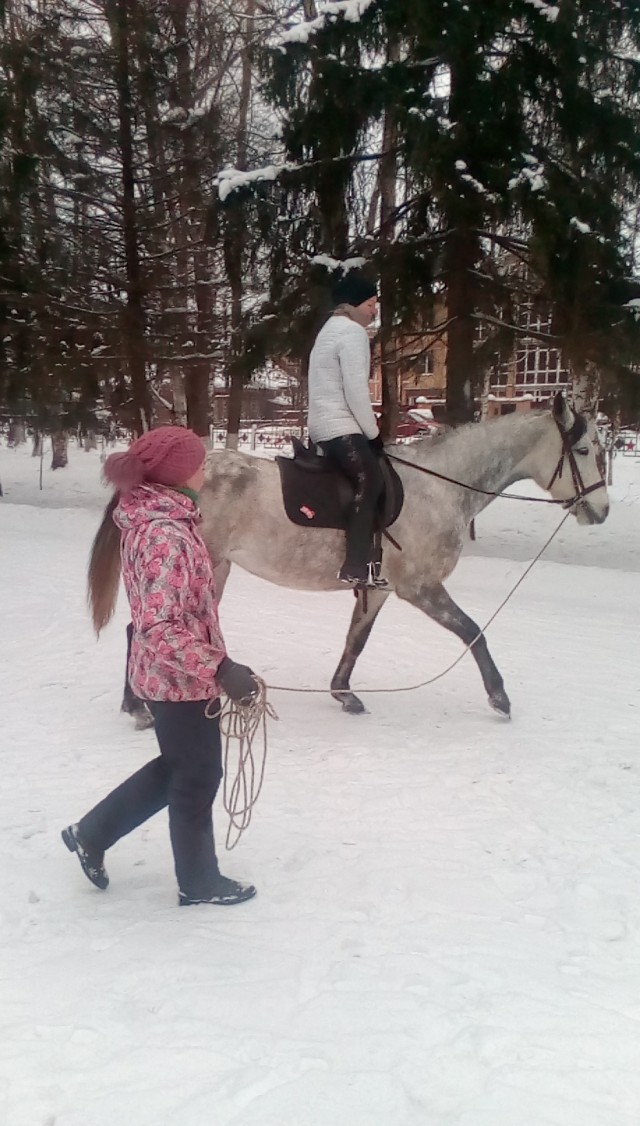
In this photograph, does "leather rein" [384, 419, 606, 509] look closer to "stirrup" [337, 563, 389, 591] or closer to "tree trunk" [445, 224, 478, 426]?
"stirrup" [337, 563, 389, 591]

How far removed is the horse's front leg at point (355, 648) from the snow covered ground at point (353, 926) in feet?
0.36

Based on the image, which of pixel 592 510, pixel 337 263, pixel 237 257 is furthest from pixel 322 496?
pixel 237 257

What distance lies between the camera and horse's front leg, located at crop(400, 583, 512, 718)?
17.4 feet

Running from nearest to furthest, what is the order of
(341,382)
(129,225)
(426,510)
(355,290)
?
(355,290), (341,382), (426,510), (129,225)

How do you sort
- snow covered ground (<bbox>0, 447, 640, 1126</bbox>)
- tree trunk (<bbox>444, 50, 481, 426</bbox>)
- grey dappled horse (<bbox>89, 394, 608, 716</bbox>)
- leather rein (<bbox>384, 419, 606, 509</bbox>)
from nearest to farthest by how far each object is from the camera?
snow covered ground (<bbox>0, 447, 640, 1126</bbox>) < grey dappled horse (<bbox>89, 394, 608, 716</bbox>) < leather rein (<bbox>384, 419, 606, 509</bbox>) < tree trunk (<bbox>444, 50, 481, 426</bbox>)

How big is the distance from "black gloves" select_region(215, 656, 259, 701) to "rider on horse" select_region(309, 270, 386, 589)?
231cm

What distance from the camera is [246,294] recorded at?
13984 mm

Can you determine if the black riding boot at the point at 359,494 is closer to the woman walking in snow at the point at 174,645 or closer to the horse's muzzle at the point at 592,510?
the horse's muzzle at the point at 592,510

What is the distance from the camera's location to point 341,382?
4.87 metres

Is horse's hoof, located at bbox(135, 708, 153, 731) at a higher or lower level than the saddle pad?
lower

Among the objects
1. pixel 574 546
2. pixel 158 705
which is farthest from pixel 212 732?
pixel 574 546

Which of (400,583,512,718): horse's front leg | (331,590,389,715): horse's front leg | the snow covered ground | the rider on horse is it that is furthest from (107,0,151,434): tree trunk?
(400,583,512,718): horse's front leg

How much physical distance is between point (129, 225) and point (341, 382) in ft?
34.4

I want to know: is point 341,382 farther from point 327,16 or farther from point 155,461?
point 327,16
